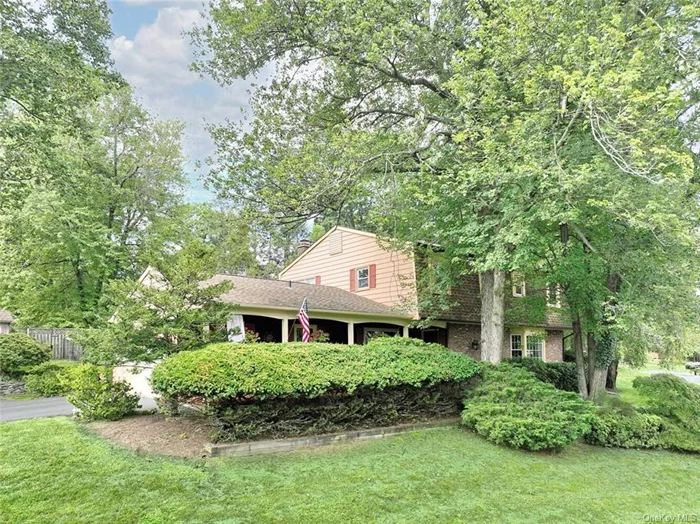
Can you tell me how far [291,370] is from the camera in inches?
250

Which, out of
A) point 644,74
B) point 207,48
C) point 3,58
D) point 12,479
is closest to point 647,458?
point 644,74

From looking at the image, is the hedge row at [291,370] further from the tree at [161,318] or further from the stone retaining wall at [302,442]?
the tree at [161,318]

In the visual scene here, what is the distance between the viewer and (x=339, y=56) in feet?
32.1

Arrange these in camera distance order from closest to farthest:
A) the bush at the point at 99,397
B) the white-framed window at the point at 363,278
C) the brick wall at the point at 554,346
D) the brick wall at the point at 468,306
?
the bush at the point at 99,397 → the brick wall at the point at 468,306 → the white-framed window at the point at 363,278 → the brick wall at the point at 554,346

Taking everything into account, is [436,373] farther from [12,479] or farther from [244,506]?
[12,479]

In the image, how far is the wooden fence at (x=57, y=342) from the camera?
14.5 meters

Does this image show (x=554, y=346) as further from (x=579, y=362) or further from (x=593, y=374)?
(x=579, y=362)

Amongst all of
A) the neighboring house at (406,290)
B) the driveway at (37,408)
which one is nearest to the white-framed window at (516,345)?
the neighboring house at (406,290)

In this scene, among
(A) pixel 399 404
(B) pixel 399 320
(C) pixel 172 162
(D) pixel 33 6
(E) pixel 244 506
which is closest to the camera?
(E) pixel 244 506

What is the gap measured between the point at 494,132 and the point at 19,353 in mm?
14320

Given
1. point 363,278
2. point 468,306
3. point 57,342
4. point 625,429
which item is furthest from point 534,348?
point 57,342

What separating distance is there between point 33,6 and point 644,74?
38.6 ft

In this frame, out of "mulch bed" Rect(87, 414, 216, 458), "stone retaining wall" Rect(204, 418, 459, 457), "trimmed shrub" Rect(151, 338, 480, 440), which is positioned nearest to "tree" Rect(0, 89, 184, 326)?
"mulch bed" Rect(87, 414, 216, 458)

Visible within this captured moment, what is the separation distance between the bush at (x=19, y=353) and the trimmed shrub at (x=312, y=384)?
8.30 meters
